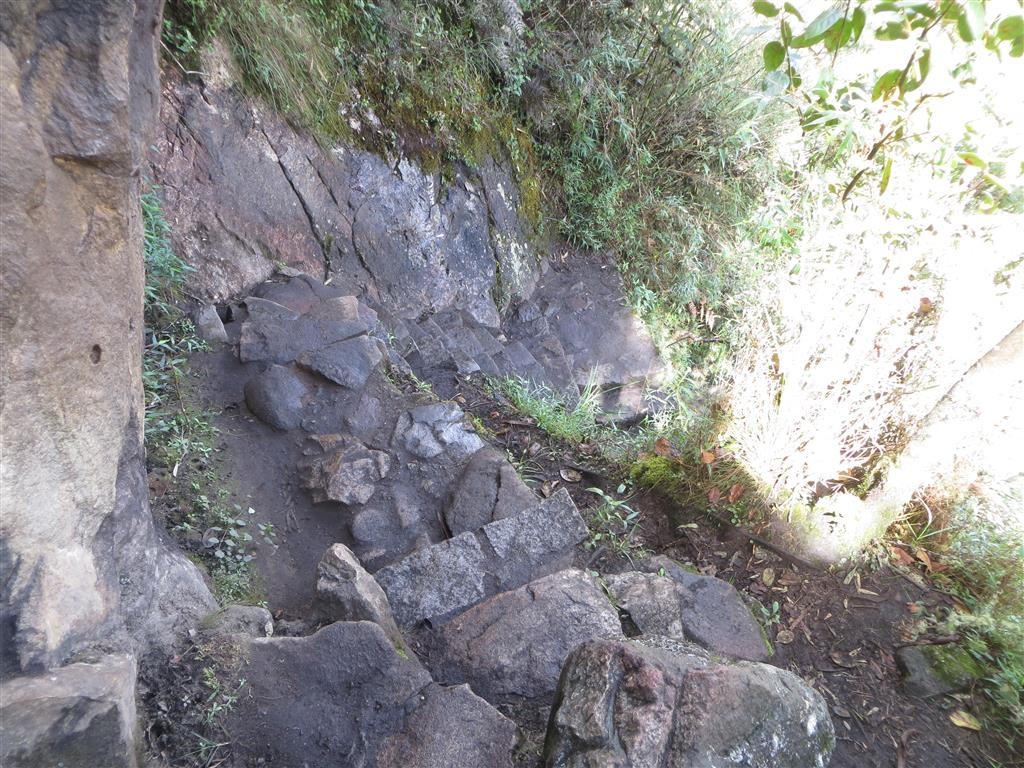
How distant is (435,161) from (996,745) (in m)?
4.48

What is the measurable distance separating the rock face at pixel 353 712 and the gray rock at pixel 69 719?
1.21 feet

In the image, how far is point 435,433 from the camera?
10.7ft

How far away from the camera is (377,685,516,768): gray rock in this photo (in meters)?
1.80

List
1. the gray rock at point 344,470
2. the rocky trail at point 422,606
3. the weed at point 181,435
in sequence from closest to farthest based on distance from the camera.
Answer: the rocky trail at point 422,606, the weed at point 181,435, the gray rock at point 344,470

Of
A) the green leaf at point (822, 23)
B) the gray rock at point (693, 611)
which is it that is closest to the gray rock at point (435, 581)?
the gray rock at point (693, 611)

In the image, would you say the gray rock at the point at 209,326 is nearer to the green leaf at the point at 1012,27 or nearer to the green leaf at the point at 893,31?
the green leaf at the point at 893,31

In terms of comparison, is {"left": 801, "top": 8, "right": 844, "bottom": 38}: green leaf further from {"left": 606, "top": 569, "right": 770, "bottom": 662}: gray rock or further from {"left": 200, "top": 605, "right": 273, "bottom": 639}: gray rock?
{"left": 200, "top": 605, "right": 273, "bottom": 639}: gray rock

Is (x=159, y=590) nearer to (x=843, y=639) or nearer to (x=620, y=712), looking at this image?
(x=620, y=712)

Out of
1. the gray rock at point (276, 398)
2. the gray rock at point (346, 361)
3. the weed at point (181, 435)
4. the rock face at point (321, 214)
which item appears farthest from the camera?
the rock face at point (321, 214)

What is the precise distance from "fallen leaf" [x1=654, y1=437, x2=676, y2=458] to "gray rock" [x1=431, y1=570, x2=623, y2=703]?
1105mm

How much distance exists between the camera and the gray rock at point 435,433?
321 centimetres

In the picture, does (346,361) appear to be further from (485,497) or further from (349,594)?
(349,594)

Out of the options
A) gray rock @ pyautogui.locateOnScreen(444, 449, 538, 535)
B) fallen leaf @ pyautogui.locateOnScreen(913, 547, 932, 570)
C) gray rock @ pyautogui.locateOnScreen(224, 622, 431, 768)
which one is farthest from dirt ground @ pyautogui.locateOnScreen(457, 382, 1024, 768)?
gray rock @ pyautogui.locateOnScreen(224, 622, 431, 768)

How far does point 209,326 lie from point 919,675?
3.38 meters
